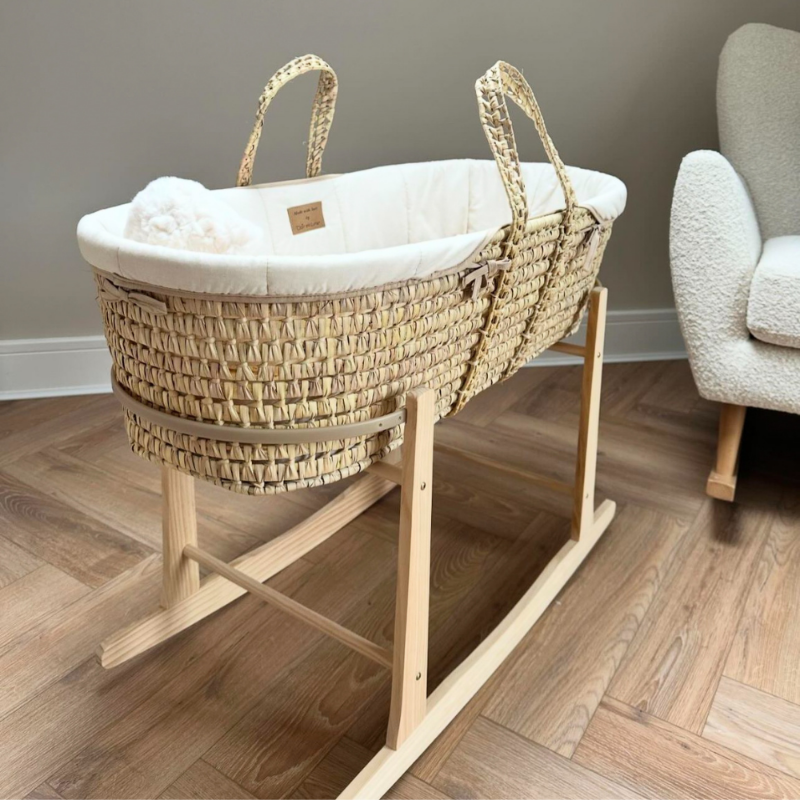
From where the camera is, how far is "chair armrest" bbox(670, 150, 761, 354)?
1273 mm

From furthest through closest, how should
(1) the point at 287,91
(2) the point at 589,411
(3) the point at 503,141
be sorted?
(1) the point at 287,91
(2) the point at 589,411
(3) the point at 503,141

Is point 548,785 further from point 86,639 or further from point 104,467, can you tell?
point 104,467

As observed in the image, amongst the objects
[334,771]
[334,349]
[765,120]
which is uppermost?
[765,120]

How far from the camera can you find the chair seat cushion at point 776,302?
48.2 inches

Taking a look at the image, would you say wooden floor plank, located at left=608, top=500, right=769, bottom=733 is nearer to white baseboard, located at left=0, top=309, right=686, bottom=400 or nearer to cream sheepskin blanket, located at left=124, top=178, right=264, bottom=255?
cream sheepskin blanket, located at left=124, top=178, right=264, bottom=255

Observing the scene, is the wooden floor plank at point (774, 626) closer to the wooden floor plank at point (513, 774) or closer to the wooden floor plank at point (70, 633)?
the wooden floor plank at point (513, 774)

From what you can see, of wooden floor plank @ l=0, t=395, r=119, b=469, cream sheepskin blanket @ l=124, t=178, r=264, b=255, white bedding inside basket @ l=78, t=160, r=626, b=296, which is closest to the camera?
white bedding inside basket @ l=78, t=160, r=626, b=296

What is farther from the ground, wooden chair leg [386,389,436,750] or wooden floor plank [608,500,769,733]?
wooden chair leg [386,389,436,750]

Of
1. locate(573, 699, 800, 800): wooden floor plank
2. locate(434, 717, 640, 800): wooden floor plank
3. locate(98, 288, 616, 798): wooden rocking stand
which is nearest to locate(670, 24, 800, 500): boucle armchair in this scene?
locate(98, 288, 616, 798): wooden rocking stand

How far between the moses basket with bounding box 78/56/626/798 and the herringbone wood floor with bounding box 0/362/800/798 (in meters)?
0.06

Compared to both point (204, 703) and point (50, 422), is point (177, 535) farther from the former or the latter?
point (50, 422)

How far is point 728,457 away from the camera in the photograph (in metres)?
1.36

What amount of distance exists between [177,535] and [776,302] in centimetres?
97

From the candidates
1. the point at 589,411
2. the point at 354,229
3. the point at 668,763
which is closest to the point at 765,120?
the point at 589,411
